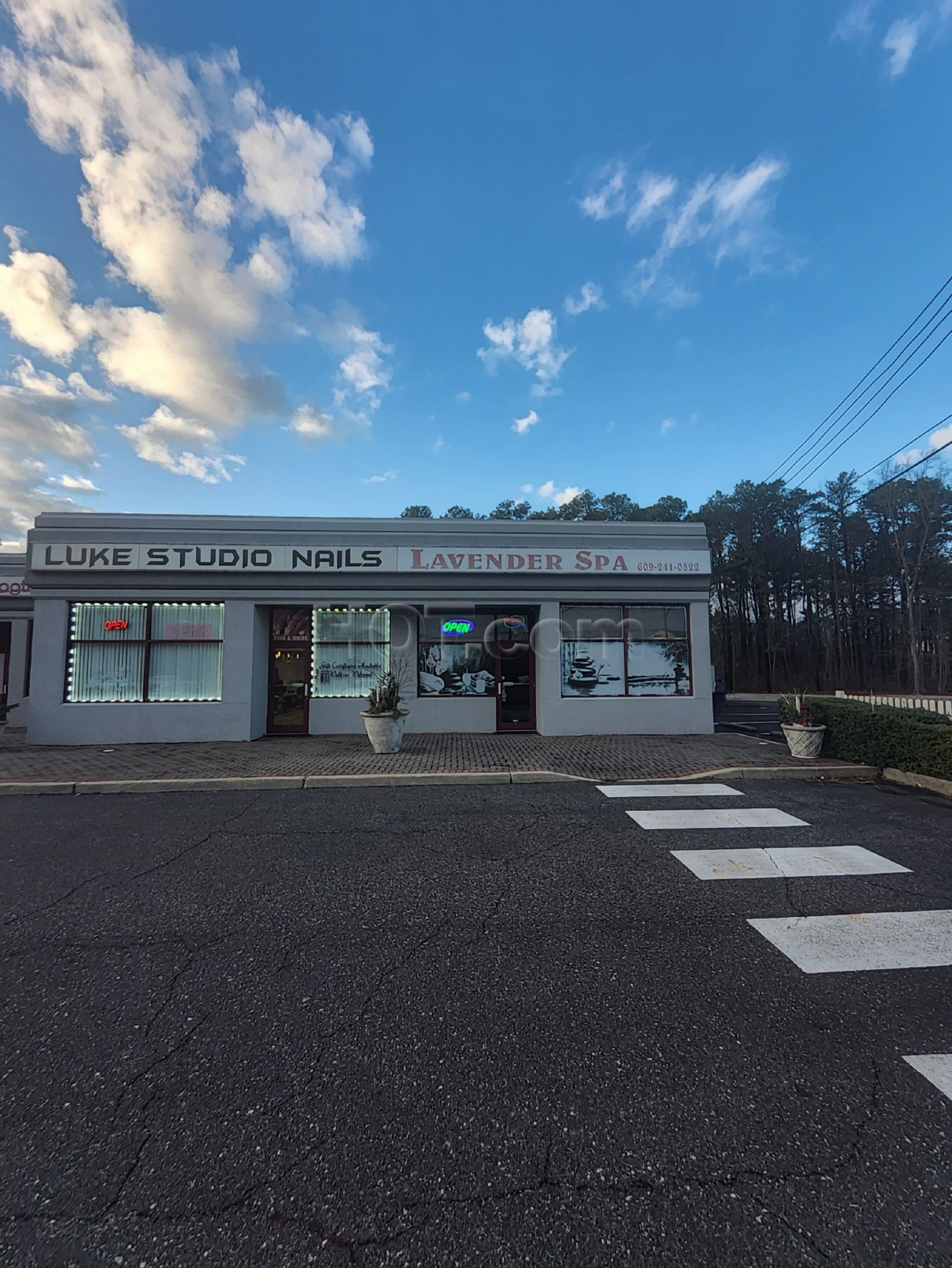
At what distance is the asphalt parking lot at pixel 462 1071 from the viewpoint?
70.2 inches

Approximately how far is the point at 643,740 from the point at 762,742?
276 cm

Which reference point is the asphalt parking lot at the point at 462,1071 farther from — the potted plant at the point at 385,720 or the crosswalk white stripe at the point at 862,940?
the potted plant at the point at 385,720

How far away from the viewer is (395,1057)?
259cm

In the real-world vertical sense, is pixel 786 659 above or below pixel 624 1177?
above

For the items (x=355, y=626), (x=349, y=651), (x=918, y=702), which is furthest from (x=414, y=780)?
(x=918, y=702)

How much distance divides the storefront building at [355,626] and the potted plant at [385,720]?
2473 mm

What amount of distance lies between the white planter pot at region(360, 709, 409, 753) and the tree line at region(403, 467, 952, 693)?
109 feet

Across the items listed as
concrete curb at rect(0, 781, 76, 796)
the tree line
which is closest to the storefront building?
concrete curb at rect(0, 781, 76, 796)

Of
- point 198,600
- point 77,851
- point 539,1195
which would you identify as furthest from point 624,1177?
point 198,600

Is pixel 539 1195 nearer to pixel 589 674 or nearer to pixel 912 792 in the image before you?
pixel 912 792

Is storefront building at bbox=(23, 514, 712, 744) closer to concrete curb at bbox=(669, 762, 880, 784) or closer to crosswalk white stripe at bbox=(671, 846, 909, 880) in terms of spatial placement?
concrete curb at bbox=(669, 762, 880, 784)

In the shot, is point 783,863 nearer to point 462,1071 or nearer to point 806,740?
point 462,1071

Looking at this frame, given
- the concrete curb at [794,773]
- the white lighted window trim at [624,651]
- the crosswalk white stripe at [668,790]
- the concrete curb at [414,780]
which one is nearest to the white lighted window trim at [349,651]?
the white lighted window trim at [624,651]

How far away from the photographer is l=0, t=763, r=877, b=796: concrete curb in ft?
26.7
